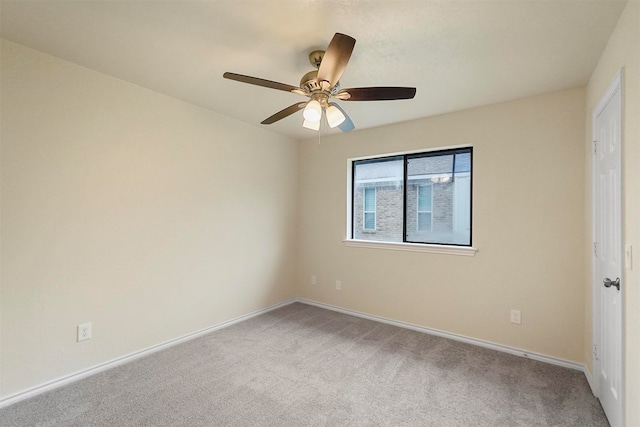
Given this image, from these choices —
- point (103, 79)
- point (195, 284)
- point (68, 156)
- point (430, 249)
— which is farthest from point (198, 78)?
point (430, 249)

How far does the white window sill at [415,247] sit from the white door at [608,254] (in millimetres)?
1004

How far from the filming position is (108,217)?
2.38m

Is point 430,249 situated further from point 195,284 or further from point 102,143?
point 102,143

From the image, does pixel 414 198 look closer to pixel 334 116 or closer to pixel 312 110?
pixel 334 116

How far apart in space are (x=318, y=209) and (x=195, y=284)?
1.84 meters

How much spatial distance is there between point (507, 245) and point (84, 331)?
3.65m

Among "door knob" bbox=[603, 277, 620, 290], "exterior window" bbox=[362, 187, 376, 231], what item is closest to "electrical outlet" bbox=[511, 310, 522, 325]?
"door knob" bbox=[603, 277, 620, 290]

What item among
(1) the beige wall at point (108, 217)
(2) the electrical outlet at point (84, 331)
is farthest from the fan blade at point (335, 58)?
(2) the electrical outlet at point (84, 331)

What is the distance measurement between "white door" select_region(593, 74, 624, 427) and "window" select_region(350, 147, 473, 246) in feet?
3.67

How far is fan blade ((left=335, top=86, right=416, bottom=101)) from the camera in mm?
1780

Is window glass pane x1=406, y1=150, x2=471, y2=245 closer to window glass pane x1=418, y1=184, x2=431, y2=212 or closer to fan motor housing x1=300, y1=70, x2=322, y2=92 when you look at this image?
window glass pane x1=418, y1=184, x2=431, y2=212

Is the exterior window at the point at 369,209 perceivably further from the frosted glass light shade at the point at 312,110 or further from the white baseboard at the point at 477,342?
the frosted glass light shade at the point at 312,110

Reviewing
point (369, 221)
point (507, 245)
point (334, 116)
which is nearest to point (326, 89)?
point (334, 116)

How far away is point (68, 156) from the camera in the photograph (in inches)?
85.4
